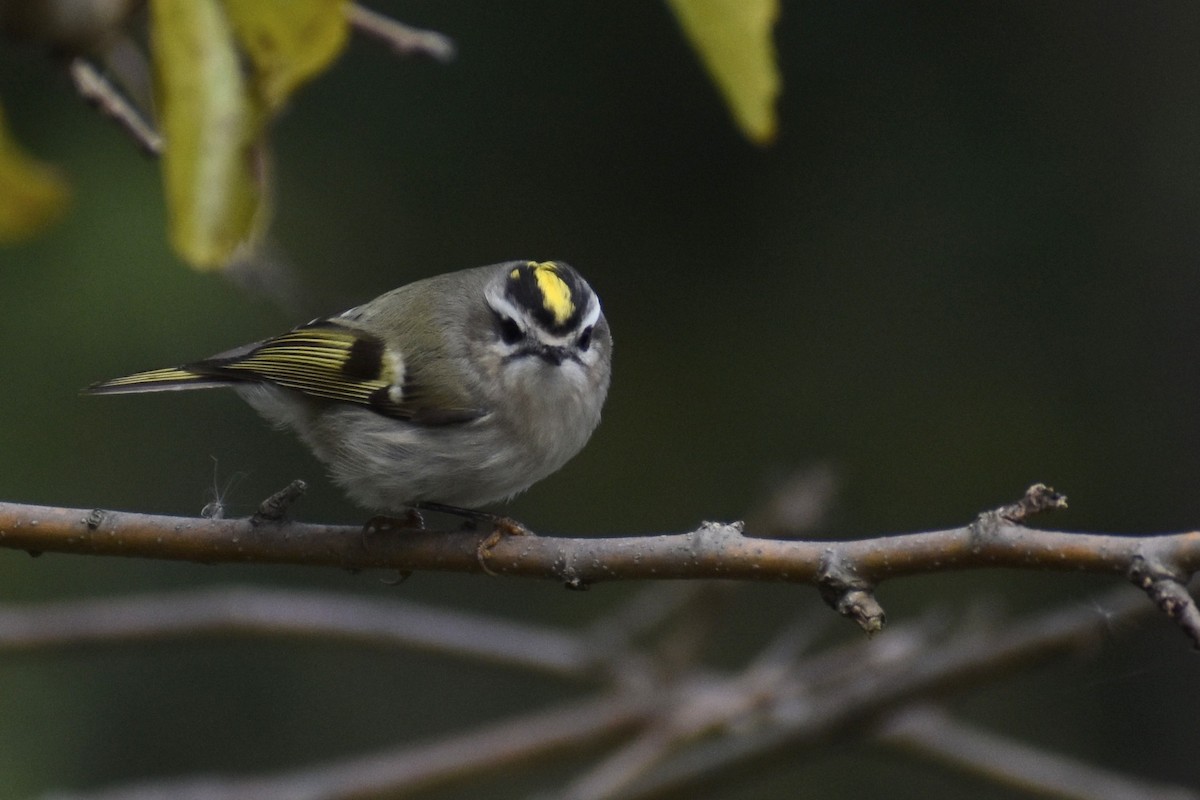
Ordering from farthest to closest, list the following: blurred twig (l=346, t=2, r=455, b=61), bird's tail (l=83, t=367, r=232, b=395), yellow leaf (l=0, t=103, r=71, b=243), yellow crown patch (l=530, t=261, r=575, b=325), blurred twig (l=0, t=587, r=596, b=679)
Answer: blurred twig (l=0, t=587, r=596, b=679), yellow crown patch (l=530, t=261, r=575, b=325), bird's tail (l=83, t=367, r=232, b=395), blurred twig (l=346, t=2, r=455, b=61), yellow leaf (l=0, t=103, r=71, b=243)

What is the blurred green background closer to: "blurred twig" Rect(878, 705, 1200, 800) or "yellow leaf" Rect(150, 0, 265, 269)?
"blurred twig" Rect(878, 705, 1200, 800)

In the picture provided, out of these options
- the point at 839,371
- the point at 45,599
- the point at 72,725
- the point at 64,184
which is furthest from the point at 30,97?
the point at 64,184

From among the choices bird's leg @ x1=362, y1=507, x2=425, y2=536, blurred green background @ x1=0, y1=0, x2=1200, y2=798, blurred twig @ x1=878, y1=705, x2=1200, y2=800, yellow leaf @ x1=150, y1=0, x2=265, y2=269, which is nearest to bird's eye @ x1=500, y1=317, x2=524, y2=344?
bird's leg @ x1=362, y1=507, x2=425, y2=536

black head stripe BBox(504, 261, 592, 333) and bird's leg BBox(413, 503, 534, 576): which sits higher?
black head stripe BBox(504, 261, 592, 333)

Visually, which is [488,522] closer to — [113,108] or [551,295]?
[551,295]

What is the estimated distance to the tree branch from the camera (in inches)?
55.9

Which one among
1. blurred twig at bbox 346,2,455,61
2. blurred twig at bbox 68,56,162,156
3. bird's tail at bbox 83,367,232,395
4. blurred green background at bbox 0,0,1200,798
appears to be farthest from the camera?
blurred green background at bbox 0,0,1200,798

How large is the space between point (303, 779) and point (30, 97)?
3249 mm

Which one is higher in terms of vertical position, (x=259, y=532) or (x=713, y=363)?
(x=713, y=363)

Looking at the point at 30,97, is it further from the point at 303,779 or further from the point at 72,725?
the point at 303,779

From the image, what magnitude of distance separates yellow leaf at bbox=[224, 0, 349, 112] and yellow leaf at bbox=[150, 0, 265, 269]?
0.02 metres

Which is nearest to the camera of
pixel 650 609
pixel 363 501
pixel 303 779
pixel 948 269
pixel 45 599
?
pixel 363 501

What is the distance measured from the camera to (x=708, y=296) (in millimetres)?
5387

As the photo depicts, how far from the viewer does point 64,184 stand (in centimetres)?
150
